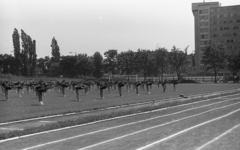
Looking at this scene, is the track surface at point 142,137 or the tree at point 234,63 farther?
the tree at point 234,63

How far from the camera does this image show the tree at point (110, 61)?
353 ft

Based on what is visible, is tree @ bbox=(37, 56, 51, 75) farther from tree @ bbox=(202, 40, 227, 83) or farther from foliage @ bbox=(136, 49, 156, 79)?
tree @ bbox=(202, 40, 227, 83)

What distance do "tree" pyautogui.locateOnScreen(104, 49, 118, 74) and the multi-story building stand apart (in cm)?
4060

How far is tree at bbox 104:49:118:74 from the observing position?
353ft

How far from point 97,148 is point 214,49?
9358cm

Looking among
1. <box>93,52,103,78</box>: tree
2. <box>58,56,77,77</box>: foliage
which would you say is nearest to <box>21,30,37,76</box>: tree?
<box>58,56,77,77</box>: foliage

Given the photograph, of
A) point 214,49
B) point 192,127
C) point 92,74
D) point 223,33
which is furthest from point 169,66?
point 192,127

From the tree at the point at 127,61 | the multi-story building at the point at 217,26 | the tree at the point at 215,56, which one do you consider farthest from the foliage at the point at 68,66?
the multi-story building at the point at 217,26

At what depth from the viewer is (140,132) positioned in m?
13.1

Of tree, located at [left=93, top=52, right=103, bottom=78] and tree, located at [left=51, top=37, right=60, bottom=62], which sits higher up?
tree, located at [left=51, top=37, right=60, bottom=62]

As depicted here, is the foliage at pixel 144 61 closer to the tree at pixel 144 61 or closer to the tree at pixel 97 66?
the tree at pixel 144 61

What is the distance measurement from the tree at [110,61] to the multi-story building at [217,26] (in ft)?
133

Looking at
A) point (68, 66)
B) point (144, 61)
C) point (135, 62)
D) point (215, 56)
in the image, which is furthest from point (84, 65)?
point (215, 56)

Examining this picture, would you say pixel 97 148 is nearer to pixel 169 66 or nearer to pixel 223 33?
pixel 169 66
